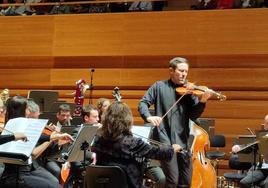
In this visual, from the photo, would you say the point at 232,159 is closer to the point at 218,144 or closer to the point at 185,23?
the point at 218,144

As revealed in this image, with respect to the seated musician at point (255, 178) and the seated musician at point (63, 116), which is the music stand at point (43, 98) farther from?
the seated musician at point (255, 178)

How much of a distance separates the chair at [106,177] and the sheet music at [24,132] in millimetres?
645

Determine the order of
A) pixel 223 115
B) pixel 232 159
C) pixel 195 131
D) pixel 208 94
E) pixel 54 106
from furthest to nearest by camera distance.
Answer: pixel 223 115
pixel 54 106
pixel 232 159
pixel 195 131
pixel 208 94

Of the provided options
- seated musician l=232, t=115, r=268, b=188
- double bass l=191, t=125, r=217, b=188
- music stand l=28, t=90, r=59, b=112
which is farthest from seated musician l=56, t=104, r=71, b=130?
seated musician l=232, t=115, r=268, b=188

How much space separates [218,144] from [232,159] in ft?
1.84

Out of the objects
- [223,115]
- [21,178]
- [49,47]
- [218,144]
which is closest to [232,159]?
[218,144]

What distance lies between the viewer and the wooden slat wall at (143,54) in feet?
29.2

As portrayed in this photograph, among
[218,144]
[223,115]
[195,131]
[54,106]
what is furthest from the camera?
[223,115]

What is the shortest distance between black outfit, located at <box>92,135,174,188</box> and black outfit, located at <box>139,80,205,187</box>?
3.07ft

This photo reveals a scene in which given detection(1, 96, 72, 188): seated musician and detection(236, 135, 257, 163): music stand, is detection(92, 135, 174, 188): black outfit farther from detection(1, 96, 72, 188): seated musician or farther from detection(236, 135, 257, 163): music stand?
detection(236, 135, 257, 163): music stand

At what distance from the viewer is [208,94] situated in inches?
191

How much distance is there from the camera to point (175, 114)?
5.02m

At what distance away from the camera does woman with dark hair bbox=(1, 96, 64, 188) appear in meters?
4.49

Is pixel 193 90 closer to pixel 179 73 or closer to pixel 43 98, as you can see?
pixel 179 73
